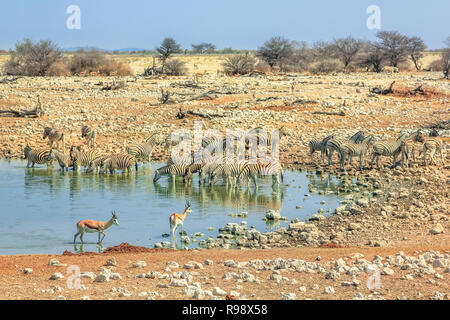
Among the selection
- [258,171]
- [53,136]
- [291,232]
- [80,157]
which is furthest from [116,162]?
Result: [291,232]

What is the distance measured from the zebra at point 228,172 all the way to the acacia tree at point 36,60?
25.2m

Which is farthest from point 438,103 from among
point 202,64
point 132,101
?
point 202,64

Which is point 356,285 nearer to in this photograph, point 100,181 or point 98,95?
point 100,181

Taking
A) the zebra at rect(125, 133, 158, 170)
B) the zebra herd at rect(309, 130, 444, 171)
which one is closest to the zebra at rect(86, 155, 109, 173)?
the zebra at rect(125, 133, 158, 170)

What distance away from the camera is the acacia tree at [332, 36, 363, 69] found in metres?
44.5

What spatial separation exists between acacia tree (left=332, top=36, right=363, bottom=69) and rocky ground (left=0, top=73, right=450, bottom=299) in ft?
62.9

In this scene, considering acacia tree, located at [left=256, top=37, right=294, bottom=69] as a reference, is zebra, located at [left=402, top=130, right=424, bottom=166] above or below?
below

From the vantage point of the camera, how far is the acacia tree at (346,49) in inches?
1753

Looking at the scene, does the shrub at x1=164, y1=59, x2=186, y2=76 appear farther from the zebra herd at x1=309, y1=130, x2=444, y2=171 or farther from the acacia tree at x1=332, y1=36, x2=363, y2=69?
the zebra herd at x1=309, y1=130, x2=444, y2=171

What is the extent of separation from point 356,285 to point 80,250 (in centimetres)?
468

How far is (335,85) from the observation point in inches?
1157

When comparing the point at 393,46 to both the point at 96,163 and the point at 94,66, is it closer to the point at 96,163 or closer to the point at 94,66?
the point at 94,66

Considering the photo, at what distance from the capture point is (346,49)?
45.6 m

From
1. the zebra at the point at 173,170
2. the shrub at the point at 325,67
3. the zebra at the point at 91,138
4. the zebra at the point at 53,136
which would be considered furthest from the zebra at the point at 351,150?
the shrub at the point at 325,67
